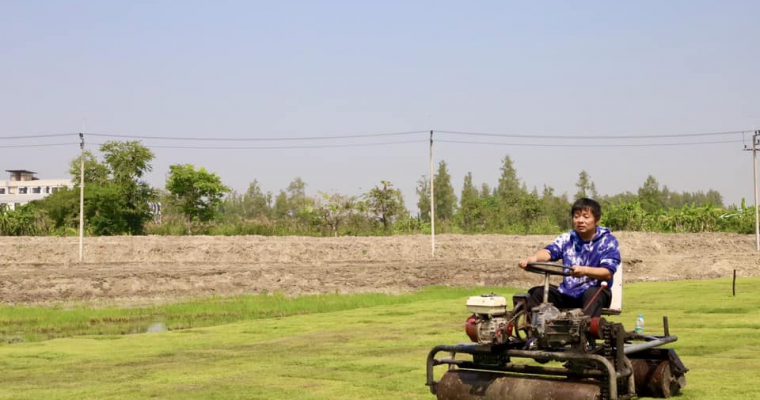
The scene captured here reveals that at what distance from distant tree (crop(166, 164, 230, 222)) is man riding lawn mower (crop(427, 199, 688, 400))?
6885cm

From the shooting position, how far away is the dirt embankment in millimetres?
39250

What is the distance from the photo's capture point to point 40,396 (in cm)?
1179

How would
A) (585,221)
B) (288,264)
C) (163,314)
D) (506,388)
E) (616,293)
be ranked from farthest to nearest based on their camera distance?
1. (288,264)
2. (163,314)
3. (585,221)
4. (616,293)
5. (506,388)

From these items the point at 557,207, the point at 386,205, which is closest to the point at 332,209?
the point at 386,205

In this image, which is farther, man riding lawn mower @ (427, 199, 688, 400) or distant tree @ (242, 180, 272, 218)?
distant tree @ (242, 180, 272, 218)

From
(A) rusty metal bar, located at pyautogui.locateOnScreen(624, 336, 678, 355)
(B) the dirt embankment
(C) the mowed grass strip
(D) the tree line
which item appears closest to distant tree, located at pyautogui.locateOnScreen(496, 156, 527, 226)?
(D) the tree line

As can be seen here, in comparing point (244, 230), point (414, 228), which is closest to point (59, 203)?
point (244, 230)

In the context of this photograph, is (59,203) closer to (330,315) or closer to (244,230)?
(244,230)

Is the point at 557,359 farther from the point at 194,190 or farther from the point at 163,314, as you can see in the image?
the point at 194,190

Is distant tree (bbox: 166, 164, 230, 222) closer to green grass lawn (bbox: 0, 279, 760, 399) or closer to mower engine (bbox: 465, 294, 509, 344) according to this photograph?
green grass lawn (bbox: 0, 279, 760, 399)

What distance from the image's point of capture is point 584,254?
9266 millimetres

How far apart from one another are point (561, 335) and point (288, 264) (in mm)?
40710

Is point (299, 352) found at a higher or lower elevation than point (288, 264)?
lower

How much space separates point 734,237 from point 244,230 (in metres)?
34.9
